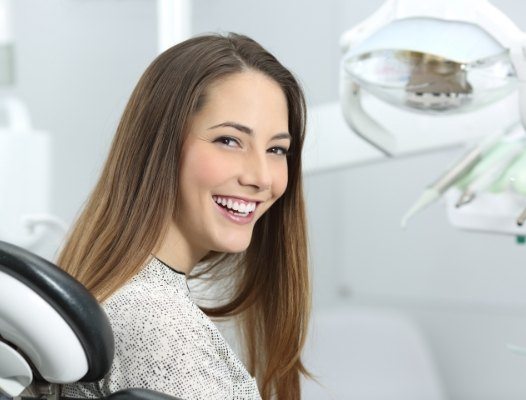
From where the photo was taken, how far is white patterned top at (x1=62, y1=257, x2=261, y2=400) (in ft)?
3.12

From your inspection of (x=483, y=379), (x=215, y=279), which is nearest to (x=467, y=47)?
(x=215, y=279)

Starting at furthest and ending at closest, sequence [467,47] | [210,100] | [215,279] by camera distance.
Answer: [215,279] → [210,100] → [467,47]

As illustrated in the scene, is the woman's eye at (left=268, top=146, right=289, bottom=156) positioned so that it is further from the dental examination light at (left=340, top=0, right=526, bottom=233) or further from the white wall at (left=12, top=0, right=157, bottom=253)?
the white wall at (left=12, top=0, right=157, bottom=253)

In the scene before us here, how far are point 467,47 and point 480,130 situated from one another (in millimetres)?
469

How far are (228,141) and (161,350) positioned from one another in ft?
1.00

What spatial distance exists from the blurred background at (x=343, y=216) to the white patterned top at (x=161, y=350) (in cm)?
153

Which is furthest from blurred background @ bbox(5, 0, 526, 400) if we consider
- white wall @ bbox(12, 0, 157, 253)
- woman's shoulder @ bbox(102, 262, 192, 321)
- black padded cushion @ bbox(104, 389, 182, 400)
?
black padded cushion @ bbox(104, 389, 182, 400)

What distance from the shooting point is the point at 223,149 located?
1142 millimetres

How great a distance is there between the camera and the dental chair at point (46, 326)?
2.26 ft

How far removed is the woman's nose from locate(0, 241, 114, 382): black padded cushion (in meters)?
0.44

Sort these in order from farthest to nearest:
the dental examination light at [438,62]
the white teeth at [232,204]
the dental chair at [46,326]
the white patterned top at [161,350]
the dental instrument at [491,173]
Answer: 1. the dental instrument at [491,173]
2. the white teeth at [232,204]
3. the dental examination light at [438,62]
4. the white patterned top at [161,350]
5. the dental chair at [46,326]

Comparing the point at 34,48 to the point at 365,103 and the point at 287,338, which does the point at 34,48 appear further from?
the point at 287,338

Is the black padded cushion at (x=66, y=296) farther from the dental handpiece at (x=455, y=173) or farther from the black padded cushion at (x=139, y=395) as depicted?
the dental handpiece at (x=455, y=173)

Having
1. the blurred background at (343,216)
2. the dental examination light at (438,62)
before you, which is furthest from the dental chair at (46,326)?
the blurred background at (343,216)
